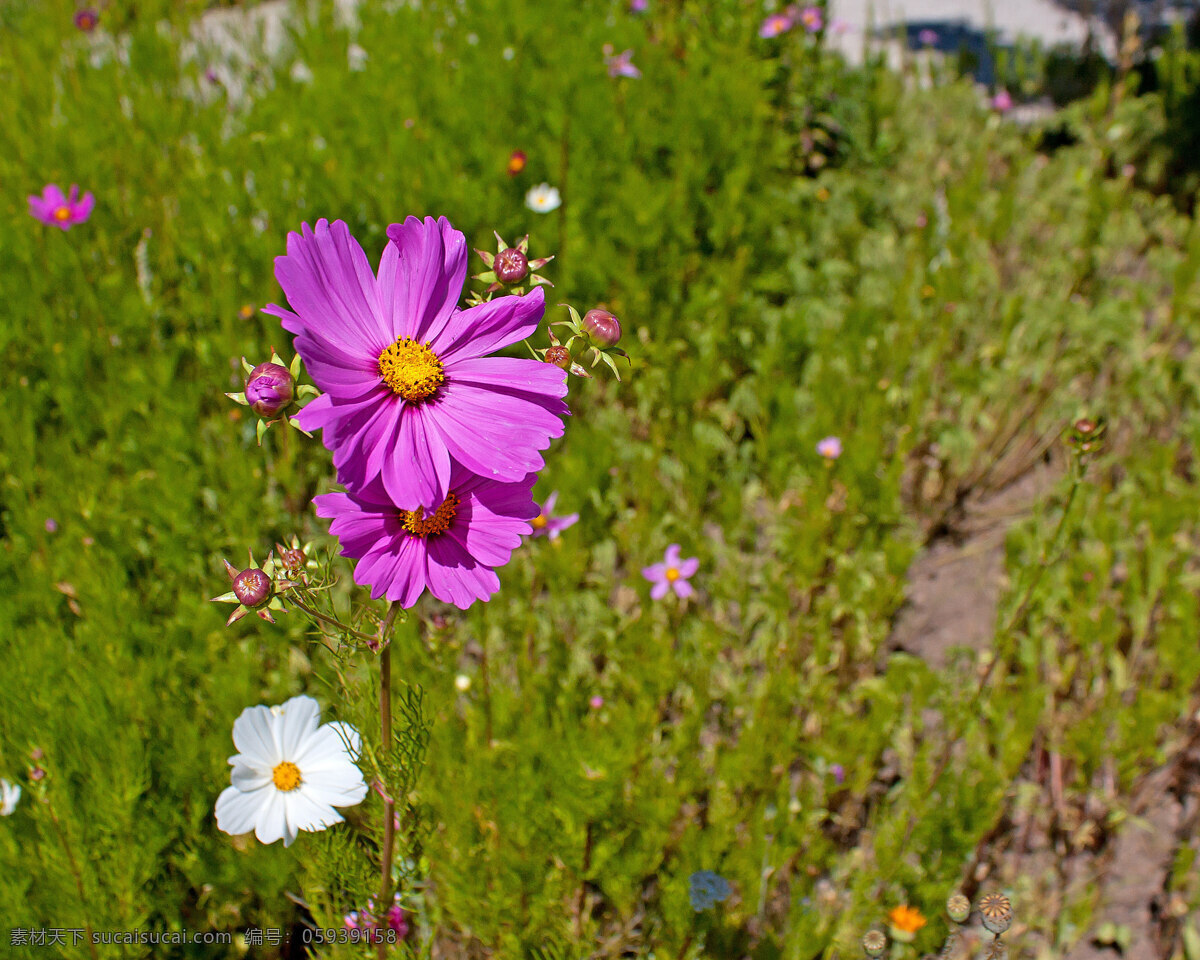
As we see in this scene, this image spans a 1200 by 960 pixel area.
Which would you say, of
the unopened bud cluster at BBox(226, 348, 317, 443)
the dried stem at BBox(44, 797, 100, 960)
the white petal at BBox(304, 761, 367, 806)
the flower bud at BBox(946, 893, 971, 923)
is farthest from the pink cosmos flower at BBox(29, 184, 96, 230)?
the flower bud at BBox(946, 893, 971, 923)

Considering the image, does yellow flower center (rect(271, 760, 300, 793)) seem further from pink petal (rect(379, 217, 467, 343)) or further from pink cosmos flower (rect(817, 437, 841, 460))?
pink cosmos flower (rect(817, 437, 841, 460))

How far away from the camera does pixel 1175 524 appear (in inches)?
98.0

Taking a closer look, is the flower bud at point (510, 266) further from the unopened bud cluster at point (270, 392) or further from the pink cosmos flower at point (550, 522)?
the pink cosmos flower at point (550, 522)

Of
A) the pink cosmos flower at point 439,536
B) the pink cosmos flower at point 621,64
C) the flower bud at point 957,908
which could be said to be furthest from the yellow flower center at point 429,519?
the pink cosmos flower at point 621,64

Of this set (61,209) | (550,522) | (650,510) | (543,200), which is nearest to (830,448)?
(650,510)

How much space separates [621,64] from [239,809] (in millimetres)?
Result: 3207

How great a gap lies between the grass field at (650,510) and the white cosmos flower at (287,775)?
10 cm

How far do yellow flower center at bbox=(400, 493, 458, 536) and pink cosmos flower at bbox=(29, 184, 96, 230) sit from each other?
2299 millimetres

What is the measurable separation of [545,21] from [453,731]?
3.47 meters

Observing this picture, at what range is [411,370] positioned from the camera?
38.1 inches

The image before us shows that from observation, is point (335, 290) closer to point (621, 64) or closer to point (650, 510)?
point (650, 510)

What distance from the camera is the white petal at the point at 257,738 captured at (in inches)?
51.3

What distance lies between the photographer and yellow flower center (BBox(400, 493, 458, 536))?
100 cm

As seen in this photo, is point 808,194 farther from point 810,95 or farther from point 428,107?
point 428,107
